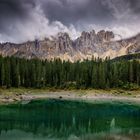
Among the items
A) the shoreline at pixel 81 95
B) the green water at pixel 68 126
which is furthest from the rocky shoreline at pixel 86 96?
the green water at pixel 68 126

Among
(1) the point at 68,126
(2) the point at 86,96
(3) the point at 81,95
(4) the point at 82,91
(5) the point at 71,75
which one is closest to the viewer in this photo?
(1) the point at 68,126

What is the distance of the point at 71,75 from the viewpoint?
172 meters

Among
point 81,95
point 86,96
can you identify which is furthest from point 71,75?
point 86,96

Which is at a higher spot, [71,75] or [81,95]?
[71,75]

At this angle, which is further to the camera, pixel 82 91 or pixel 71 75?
pixel 71 75

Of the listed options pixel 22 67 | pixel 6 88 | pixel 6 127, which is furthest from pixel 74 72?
pixel 6 127

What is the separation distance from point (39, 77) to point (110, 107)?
6215cm

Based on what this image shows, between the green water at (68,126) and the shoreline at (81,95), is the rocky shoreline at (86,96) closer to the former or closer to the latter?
the shoreline at (81,95)

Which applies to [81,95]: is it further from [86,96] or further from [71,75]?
[71,75]

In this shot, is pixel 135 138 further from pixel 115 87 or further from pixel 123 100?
pixel 115 87

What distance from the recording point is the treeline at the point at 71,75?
152 metres

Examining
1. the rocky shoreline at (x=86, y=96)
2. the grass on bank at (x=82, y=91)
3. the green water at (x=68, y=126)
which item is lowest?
the green water at (x=68, y=126)

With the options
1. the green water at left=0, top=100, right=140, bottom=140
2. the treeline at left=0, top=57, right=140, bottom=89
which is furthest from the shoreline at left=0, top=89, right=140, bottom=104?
the green water at left=0, top=100, right=140, bottom=140

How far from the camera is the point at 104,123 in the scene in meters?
70.1
